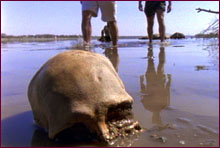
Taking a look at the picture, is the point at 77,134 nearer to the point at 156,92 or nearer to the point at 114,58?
the point at 156,92

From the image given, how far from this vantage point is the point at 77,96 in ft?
4.91

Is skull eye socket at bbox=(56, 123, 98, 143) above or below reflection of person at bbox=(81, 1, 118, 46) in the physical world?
below

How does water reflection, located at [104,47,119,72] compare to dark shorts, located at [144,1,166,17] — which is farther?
dark shorts, located at [144,1,166,17]

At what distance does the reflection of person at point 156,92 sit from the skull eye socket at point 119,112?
0.69 ft

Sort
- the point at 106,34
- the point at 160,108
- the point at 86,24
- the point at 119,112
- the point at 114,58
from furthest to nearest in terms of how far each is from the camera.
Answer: the point at 106,34 < the point at 86,24 < the point at 114,58 < the point at 160,108 < the point at 119,112

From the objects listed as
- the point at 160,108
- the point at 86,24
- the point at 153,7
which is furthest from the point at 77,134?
the point at 153,7

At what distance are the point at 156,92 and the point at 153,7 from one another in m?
5.81

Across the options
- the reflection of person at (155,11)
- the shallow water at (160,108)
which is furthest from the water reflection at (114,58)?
the reflection of person at (155,11)

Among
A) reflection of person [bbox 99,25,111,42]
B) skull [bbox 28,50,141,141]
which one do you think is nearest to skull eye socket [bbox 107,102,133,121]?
skull [bbox 28,50,141,141]

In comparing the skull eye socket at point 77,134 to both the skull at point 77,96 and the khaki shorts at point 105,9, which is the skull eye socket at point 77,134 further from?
the khaki shorts at point 105,9

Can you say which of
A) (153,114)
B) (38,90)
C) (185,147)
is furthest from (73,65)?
(185,147)

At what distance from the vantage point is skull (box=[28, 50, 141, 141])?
4.77 feet

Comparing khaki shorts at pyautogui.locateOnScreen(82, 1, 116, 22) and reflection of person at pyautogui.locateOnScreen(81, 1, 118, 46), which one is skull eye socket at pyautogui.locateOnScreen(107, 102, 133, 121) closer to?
reflection of person at pyautogui.locateOnScreen(81, 1, 118, 46)

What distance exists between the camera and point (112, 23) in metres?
6.43
